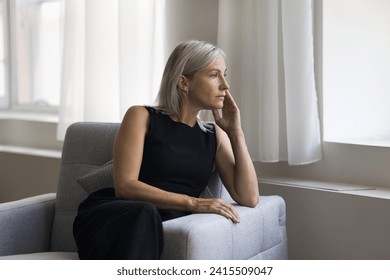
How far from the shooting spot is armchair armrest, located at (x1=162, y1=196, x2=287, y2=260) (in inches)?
92.1

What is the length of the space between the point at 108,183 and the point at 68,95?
1.31m

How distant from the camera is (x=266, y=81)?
322 centimetres

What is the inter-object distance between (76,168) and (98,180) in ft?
0.72

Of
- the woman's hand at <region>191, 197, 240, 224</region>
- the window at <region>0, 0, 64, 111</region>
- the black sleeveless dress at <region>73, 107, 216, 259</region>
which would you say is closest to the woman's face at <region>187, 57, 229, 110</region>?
the black sleeveless dress at <region>73, 107, 216, 259</region>

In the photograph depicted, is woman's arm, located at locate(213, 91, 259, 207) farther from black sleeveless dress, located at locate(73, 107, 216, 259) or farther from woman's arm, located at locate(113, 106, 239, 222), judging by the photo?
woman's arm, located at locate(113, 106, 239, 222)

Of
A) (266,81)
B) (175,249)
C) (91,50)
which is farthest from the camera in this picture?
(91,50)

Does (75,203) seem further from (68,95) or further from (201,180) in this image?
(68,95)

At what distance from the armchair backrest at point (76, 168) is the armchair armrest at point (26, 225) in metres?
0.04

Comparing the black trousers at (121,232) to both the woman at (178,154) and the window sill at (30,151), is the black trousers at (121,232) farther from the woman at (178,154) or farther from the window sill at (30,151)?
the window sill at (30,151)

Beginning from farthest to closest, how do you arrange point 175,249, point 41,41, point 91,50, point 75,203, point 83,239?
1. point 41,41
2. point 91,50
3. point 75,203
4. point 83,239
5. point 175,249

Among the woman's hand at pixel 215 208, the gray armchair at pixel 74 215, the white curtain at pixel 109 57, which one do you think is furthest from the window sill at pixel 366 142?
the white curtain at pixel 109 57

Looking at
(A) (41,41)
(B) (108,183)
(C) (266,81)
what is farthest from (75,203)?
(A) (41,41)

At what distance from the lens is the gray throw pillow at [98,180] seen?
2.84m

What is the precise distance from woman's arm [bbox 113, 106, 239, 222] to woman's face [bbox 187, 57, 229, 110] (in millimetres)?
255
